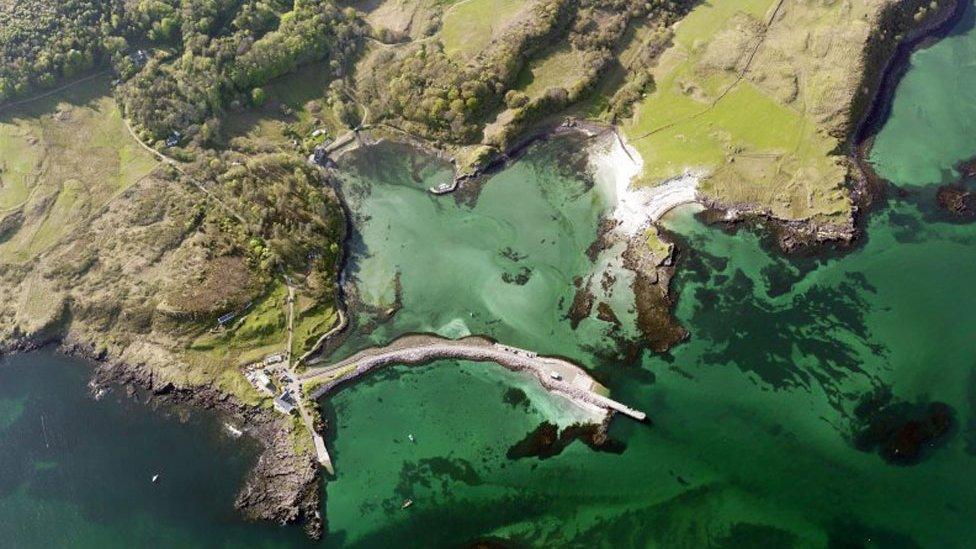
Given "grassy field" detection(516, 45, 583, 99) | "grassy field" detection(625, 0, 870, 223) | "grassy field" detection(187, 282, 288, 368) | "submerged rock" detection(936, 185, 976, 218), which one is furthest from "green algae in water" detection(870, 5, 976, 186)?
"grassy field" detection(187, 282, 288, 368)

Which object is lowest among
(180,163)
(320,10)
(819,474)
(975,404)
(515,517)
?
(515,517)

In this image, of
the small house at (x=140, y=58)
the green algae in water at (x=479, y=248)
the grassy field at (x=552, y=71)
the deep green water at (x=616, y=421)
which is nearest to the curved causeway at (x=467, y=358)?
the green algae in water at (x=479, y=248)

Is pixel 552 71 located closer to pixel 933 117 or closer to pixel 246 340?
pixel 933 117

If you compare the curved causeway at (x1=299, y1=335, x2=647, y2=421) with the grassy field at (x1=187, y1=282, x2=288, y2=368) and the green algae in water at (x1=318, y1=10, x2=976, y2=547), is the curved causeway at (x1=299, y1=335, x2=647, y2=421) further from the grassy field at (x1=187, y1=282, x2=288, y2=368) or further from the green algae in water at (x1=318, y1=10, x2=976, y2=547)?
the grassy field at (x1=187, y1=282, x2=288, y2=368)

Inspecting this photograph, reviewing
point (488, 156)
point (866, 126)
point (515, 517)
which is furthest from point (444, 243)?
point (866, 126)

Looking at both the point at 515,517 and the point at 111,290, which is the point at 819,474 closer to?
the point at 515,517

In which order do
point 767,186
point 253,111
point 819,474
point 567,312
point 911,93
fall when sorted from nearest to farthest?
1. point 819,474
2. point 567,312
3. point 767,186
4. point 911,93
5. point 253,111

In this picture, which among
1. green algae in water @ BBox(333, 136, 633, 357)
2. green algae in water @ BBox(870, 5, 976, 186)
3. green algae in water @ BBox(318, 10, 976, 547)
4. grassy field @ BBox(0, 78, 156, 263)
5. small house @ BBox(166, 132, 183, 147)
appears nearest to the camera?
green algae in water @ BBox(318, 10, 976, 547)

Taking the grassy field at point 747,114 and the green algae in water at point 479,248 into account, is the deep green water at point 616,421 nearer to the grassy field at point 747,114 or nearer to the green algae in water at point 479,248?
the green algae in water at point 479,248
